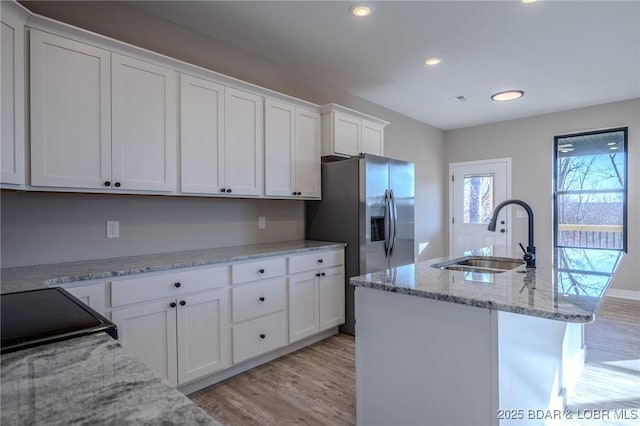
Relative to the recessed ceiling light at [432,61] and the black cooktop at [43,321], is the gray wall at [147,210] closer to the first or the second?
the black cooktop at [43,321]

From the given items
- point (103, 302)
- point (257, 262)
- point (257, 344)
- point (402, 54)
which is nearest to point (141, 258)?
point (103, 302)

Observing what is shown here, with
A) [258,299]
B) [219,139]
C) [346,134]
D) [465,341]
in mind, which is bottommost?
[258,299]

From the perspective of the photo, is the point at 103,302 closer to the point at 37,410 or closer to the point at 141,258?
the point at 141,258

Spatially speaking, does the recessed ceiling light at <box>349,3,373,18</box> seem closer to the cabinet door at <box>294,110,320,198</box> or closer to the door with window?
the cabinet door at <box>294,110,320,198</box>

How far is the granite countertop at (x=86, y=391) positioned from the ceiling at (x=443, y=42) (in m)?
2.42

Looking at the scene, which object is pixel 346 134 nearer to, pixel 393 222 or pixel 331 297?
pixel 393 222

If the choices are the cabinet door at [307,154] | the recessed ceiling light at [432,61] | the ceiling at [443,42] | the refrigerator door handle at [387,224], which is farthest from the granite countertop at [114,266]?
the recessed ceiling light at [432,61]

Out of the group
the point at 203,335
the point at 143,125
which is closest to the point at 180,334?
the point at 203,335

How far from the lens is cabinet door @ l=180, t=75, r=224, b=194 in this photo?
2.46m

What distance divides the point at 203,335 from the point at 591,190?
5.39 m

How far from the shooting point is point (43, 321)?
107 centimetres

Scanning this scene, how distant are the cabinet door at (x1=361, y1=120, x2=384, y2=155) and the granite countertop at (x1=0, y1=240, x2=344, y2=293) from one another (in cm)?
164

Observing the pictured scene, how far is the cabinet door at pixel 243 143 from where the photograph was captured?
8.95 feet

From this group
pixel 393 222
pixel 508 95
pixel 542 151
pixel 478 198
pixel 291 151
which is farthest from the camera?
pixel 478 198
